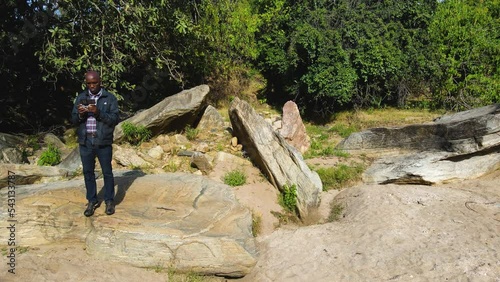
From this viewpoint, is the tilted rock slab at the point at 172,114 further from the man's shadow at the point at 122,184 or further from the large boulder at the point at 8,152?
the large boulder at the point at 8,152

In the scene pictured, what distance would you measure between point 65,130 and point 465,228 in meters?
9.89

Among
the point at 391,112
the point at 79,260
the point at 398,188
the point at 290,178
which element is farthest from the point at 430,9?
the point at 79,260

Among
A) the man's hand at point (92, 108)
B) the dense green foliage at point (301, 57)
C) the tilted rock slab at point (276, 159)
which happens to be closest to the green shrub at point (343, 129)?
the dense green foliage at point (301, 57)

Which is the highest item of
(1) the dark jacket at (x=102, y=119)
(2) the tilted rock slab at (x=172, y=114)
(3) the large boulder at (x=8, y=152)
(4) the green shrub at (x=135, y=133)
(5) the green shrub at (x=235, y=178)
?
(1) the dark jacket at (x=102, y=119)

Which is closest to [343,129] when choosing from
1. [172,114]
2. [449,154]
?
[449,154]

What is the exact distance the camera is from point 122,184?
6.05 meters

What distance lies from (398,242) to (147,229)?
3530mm

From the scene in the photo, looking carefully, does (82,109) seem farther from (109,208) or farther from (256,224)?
(256,224)

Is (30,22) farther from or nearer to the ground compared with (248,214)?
farther from the ground

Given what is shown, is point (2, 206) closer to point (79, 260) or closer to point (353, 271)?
point (79, 260)

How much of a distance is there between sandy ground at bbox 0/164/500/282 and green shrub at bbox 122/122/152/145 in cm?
216

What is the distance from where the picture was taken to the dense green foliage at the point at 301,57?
9891 mm

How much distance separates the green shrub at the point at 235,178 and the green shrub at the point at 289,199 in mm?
830

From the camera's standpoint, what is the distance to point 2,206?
16.6 feet
